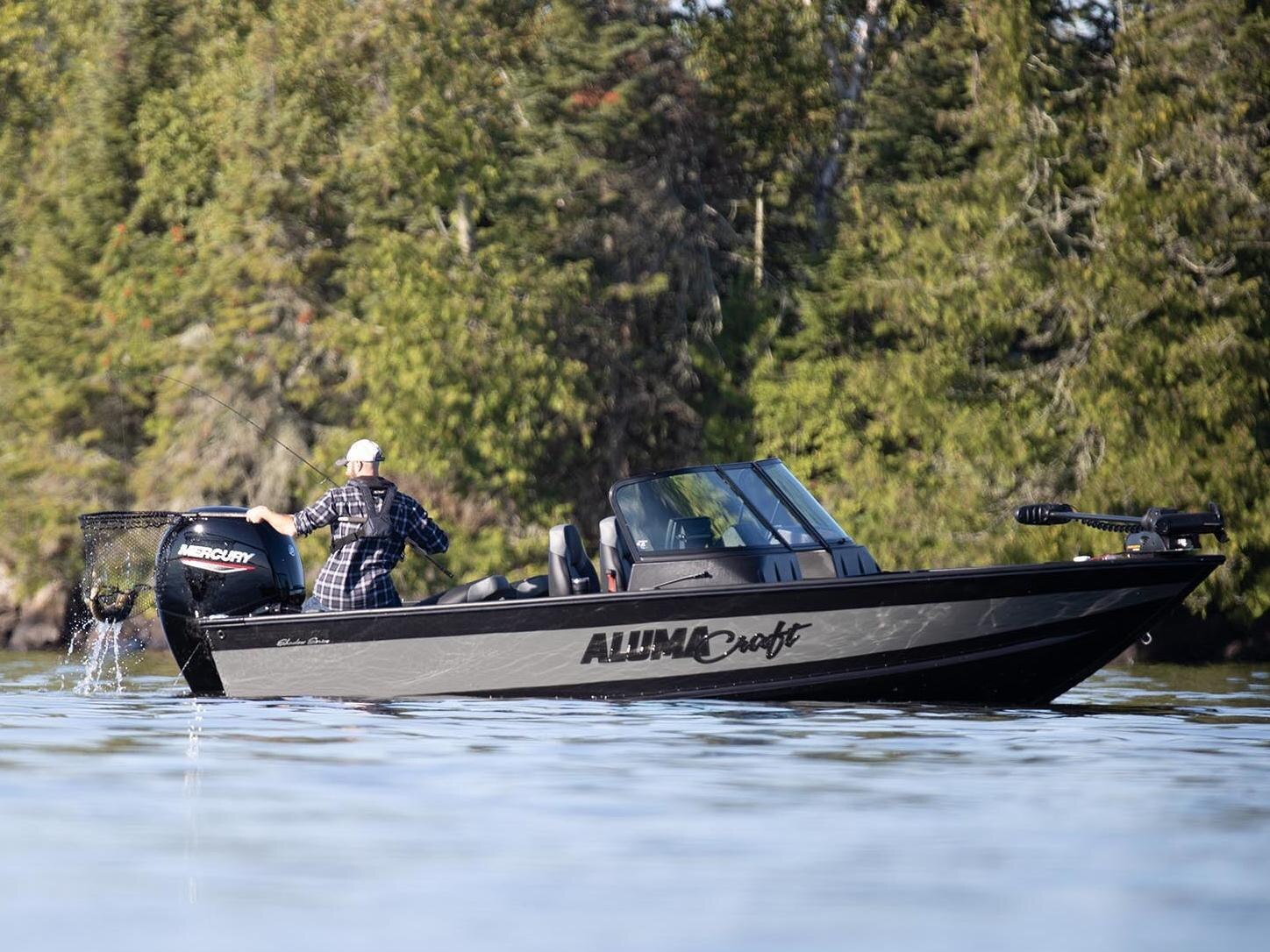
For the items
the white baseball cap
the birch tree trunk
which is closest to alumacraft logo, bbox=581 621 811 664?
the white baseball cap

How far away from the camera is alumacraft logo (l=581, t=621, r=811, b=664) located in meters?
12.8

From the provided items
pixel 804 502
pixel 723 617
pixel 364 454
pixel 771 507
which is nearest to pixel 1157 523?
pixel 804 502

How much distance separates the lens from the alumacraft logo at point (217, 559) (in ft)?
45.9

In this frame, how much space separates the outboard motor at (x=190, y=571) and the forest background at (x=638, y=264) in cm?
1208

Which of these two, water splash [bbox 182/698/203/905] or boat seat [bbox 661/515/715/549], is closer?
water splash [bbox 182/698/203/905]

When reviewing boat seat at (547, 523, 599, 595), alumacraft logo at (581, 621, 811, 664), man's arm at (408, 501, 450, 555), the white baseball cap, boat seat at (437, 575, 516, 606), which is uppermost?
the white baseball cap

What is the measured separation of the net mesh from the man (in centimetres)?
97

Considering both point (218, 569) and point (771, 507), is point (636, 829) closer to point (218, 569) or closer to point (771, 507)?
point (771, 507)

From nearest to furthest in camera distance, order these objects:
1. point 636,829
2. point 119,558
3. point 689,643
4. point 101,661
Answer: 1. point 636,829
2. point 689,643
3. point 119,558
4. point 101,661

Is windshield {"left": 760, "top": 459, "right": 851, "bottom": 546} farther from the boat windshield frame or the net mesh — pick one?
the net mesh

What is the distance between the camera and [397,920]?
6.49 meters

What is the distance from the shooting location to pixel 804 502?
538 inches

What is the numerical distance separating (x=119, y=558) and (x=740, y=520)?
4.09 meters

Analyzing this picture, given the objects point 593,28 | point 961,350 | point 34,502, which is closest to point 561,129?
point 593,28
